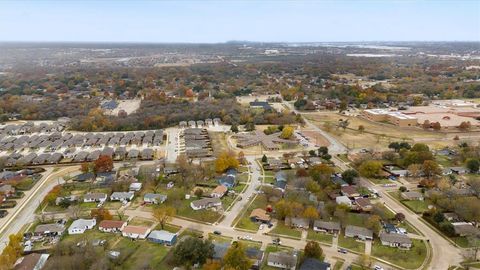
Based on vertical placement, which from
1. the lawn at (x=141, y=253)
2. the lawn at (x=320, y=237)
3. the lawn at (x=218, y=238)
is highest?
the lawn at (x=141, y=253)

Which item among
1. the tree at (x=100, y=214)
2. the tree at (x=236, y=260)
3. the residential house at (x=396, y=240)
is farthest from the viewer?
the tree at (x=100, y=214)

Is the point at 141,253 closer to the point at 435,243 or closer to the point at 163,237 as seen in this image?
the point at 163,237

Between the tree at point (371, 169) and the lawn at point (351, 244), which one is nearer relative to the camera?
the lawn at point (351, 244)

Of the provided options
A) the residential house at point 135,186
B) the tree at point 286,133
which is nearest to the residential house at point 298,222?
the residential house at point 135,186

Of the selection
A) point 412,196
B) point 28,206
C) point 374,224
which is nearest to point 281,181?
point 374,224

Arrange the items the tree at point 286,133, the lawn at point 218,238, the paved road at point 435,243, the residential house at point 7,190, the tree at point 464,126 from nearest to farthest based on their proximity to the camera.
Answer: the paved road at point 435,243, the lawn at point 218,238, the residential house at point 7,190, the tree at point 286,133, the tree at point 464,126

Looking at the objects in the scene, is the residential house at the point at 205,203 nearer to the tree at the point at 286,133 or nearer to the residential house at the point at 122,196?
the residential house at the point at 122,196

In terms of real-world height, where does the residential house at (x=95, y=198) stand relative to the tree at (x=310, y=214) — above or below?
below

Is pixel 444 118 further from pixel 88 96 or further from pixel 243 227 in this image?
pixel 88 96
